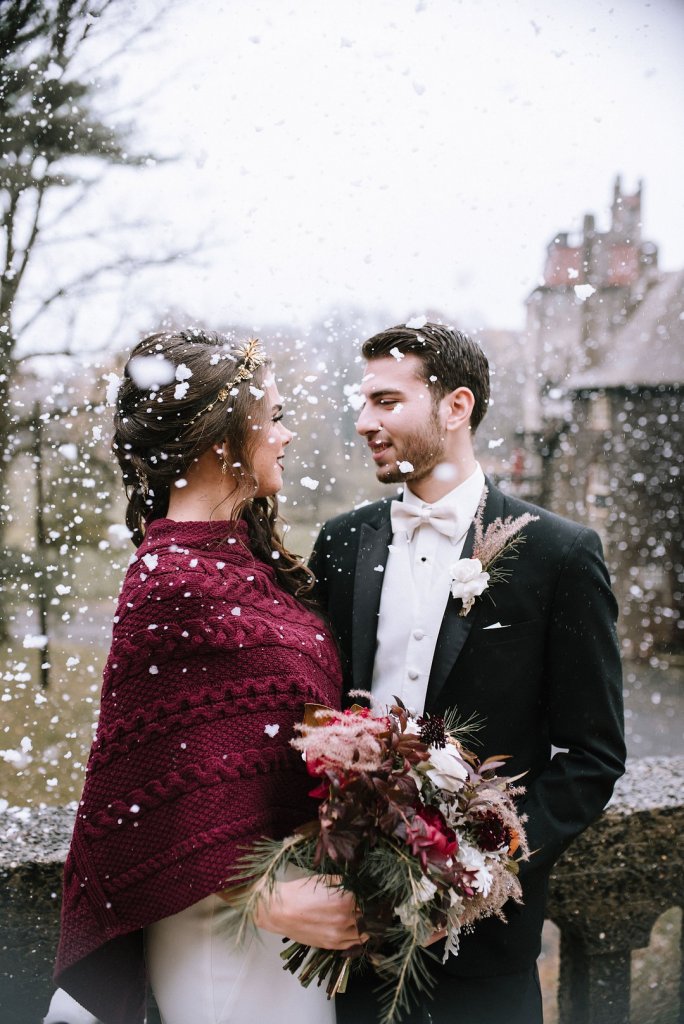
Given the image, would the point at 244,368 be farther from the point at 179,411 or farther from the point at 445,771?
the point at 445,771

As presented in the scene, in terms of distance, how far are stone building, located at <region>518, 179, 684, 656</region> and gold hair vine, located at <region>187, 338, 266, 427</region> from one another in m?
3.37

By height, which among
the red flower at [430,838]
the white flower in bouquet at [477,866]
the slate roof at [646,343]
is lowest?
the white flower in bouquet at [477,866]

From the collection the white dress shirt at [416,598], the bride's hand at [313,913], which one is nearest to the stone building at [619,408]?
the white dress shirt at [416,598]

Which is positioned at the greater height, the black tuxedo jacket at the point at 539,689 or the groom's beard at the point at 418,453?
the groom's beard at the point at 418,453

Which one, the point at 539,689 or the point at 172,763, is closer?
the point at 172,763

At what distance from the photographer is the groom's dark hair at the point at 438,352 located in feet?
6.72

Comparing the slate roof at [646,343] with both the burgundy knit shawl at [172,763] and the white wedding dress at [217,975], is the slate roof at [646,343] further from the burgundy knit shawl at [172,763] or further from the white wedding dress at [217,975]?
the white wedding dress at [217,975]

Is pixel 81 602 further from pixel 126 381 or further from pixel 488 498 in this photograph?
pixel 488 498

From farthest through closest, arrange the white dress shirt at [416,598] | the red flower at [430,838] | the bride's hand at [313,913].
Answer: the white dress shirt at [416,598], the bride's hand at [313,913], the red flower at [430,838]

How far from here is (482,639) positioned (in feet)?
6.05

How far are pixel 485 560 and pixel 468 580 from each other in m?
0.08

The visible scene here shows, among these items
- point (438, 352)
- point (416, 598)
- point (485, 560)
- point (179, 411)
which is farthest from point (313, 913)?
point (438, 352)

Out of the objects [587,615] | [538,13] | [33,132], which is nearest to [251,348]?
[587,615]

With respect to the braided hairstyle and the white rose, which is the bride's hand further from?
the braided hairstyle
